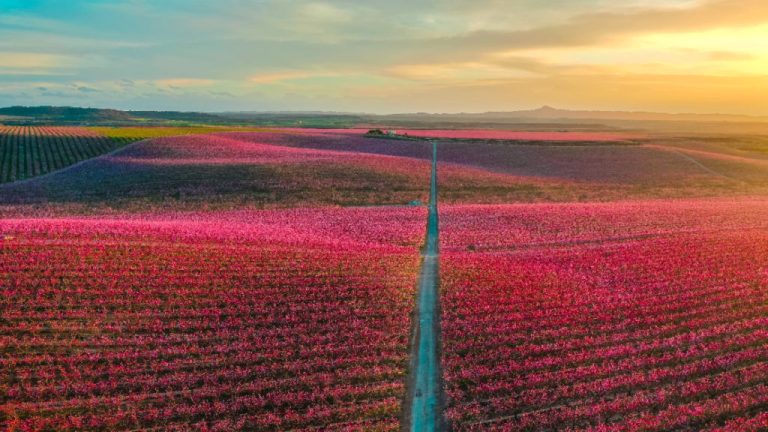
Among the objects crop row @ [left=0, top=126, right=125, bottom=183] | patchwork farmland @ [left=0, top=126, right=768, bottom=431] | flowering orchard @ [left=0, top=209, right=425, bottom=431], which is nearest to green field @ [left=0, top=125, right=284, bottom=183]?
crop row @ [left=0, top=126, right=125, bottom=183]

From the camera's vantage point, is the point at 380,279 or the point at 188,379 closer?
the point at 188,379

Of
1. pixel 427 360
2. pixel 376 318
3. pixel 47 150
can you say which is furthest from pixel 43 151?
pixel 427 360

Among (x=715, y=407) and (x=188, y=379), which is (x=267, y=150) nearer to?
(x=188, y=379)

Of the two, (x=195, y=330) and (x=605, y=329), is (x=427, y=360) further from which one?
(x=195, y=330)

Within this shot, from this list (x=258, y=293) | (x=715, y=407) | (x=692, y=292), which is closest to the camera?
(x=715, y=407)

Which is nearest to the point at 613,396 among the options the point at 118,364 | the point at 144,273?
the point at 118,364

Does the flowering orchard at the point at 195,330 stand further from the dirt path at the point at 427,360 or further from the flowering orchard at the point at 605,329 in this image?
the flowering orchard at the point at 605,329
